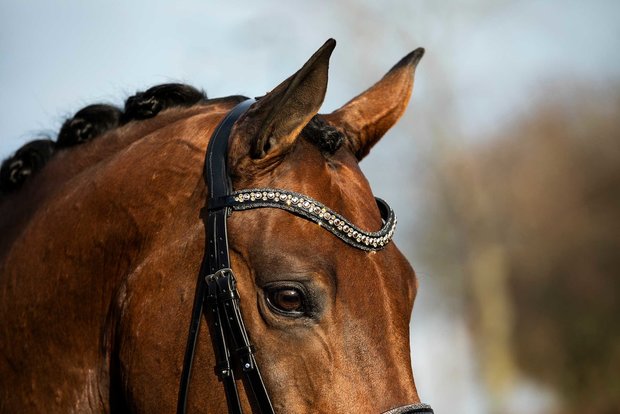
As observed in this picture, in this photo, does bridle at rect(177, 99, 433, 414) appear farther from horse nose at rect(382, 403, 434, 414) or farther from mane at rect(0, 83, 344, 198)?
mane at rect(0, 83, 344, 198)

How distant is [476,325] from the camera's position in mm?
20688

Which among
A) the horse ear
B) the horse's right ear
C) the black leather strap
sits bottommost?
the black leather strap

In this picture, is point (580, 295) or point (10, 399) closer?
point (10, 399)

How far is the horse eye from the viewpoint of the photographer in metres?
3.08

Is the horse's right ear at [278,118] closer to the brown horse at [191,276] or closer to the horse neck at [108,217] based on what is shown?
the brown horse at [191,276]

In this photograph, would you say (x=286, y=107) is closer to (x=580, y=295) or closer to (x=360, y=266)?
(x=360, y=266)

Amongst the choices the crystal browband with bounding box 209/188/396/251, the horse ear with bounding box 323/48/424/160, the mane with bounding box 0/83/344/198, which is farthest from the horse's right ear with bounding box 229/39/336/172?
the mane with bounding box 0/83/344/198

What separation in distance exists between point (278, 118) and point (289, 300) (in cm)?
66

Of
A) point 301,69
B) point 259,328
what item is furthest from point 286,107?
point 259,328

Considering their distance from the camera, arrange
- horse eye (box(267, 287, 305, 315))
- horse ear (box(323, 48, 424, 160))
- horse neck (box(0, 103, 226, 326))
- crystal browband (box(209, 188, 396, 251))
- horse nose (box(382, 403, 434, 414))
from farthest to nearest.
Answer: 1. horse ear (box(323, 48, 424, 160))
2. horse neck (box(0, 103, 226, 326))
3. crystal browband (box(209, 188, 396, 251))
4. horse eye (box(267, 287, 305, 315))
5. horse nose (box(382, 403, 434, 414))

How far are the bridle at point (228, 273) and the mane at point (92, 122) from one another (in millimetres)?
570

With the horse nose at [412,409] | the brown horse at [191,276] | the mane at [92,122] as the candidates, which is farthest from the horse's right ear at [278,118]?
the horse nose at [412,409]

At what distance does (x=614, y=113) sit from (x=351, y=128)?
52.6 ft

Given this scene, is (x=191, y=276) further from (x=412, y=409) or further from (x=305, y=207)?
(x=412, y=409)
